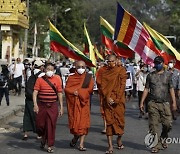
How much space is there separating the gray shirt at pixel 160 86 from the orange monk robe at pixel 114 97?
0.53 meters

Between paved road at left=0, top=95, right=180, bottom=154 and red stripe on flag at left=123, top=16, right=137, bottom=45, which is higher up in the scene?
red stripe on flag at left=123, top=16, right=137, bottom=45

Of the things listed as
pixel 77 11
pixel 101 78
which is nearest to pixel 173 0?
pixel 77 11

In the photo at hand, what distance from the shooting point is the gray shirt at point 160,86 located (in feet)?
30.9

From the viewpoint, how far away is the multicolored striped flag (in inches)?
505

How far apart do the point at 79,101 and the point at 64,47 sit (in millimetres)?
3965

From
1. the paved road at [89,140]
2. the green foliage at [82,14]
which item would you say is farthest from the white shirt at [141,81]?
the green foliage at [82,14]

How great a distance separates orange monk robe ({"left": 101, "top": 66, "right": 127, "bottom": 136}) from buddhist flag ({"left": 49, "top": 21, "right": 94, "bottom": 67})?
3.63 metres

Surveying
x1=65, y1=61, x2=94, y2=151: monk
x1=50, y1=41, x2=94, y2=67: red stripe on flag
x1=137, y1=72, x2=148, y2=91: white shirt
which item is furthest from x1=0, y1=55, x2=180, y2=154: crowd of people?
x1=137, y1=72, x2=148, y2=91: white shirt

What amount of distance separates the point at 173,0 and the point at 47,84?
5745cm

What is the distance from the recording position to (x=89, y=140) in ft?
35.3

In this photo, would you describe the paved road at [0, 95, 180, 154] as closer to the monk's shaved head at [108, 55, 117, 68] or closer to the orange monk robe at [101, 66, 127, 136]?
the orange monk robe at [101, 66, 127, 136]

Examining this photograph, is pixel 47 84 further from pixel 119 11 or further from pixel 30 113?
pixel 119 11

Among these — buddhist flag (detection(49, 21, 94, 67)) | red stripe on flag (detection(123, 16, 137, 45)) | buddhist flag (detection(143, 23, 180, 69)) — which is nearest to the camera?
red stripe on flag (detection(123, 16, 137, 45))

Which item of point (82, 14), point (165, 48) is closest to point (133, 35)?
point (165, 48)
